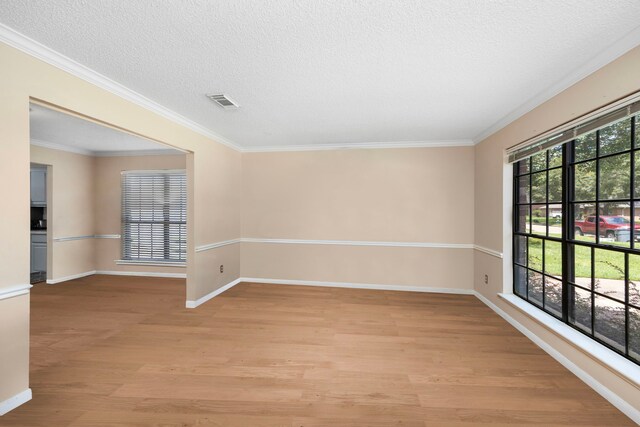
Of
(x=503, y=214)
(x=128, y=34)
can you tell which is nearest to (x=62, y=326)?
(x=128, y=34)

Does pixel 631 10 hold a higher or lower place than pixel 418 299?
higher

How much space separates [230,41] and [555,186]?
10.7ft

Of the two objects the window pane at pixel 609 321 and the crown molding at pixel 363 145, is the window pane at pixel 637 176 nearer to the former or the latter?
the window pane at pixel 609 321

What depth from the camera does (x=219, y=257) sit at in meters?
4.80

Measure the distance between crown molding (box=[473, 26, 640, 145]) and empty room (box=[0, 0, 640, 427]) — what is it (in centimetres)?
2

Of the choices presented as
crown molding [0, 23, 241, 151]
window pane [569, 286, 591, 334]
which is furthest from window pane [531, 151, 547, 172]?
crown molding [0, 23, 241, 151]

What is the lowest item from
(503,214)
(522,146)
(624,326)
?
(624,326)

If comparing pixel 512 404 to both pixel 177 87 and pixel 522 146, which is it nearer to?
pixel 522 146

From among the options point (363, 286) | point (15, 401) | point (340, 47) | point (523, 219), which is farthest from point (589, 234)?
point (15, 401)

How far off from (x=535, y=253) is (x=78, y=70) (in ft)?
15.5

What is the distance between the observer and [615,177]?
2.31m

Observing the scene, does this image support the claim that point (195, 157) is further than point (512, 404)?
Yes

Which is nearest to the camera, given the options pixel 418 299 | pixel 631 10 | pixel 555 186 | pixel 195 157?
pixel 631 10

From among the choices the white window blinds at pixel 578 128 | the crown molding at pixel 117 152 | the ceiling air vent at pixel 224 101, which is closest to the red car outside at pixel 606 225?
the white window blinds at pixel 578 128
